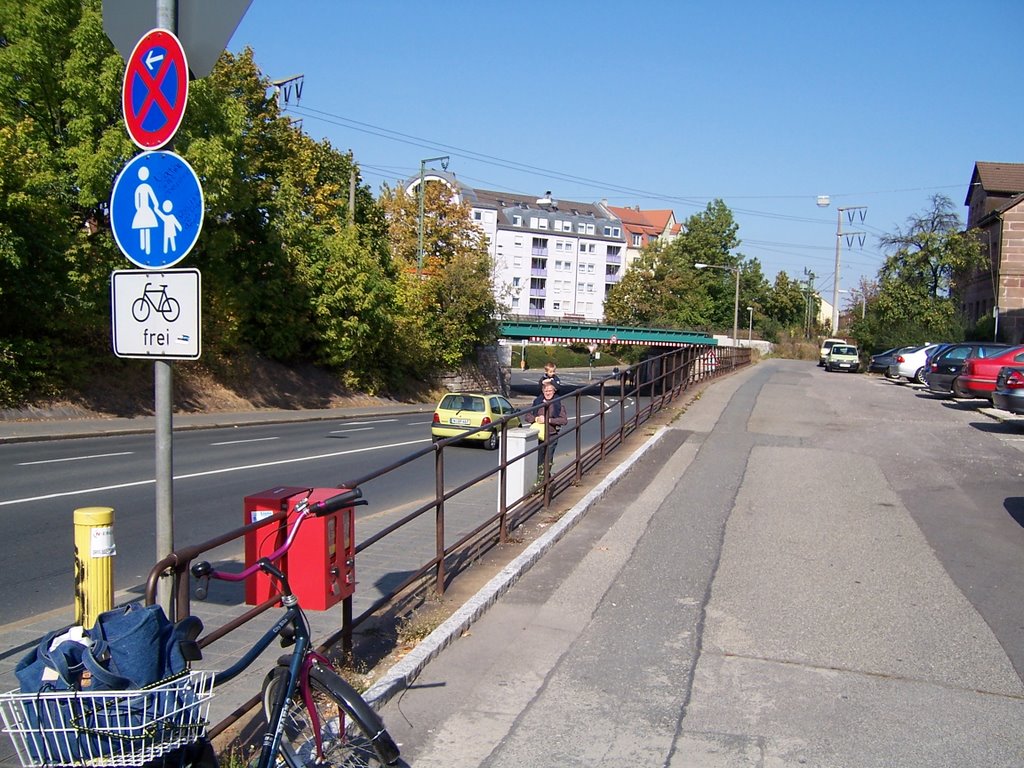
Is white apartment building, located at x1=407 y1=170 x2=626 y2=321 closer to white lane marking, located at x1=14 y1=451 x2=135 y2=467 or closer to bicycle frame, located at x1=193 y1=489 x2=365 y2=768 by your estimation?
white lane marking, located at x1=14 y1=451 x2=135 y2=467

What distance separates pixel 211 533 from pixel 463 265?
39.0 m

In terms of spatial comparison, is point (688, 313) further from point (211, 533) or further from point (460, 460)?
point (211, 533)

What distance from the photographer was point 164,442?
4004 mm

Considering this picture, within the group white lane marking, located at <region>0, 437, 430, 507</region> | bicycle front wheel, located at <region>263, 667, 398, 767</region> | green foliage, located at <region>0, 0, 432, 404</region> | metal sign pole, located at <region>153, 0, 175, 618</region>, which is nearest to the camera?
bicycle front wheel, located at <region>263, 667, 398, 767</region>

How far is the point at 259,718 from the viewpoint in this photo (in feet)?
14.4

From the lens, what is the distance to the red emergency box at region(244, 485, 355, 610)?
4527mm

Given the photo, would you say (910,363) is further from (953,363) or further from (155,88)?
(155,88)

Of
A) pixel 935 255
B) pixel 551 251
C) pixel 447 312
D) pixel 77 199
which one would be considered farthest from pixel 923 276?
pixel 551 251

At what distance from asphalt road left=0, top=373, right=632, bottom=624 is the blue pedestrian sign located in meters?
4.02

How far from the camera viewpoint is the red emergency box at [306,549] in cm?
453

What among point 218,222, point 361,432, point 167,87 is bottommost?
point 361,432

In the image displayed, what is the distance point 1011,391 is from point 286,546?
57.4 feet

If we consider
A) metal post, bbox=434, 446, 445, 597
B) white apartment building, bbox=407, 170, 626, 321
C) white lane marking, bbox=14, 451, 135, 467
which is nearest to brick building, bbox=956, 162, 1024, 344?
white lane marking, bbox=14, 451, 135, 467

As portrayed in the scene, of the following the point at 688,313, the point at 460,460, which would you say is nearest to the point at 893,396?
the point at 460,460
